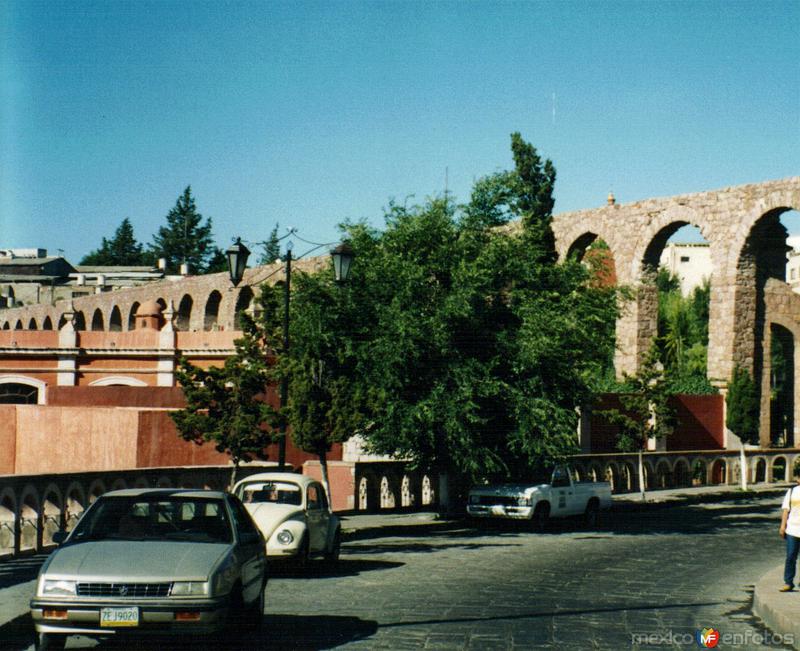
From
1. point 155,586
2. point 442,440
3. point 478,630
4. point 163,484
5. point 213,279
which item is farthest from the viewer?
point 213,279

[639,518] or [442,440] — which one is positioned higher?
[442,440]

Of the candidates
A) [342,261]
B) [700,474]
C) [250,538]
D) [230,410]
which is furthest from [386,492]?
[250,538]

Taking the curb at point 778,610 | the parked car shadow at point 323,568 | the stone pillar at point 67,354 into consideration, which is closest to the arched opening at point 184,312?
the stone pillar at point 67,354

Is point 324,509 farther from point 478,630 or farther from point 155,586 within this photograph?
point 155,586

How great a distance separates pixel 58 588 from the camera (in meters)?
8.48

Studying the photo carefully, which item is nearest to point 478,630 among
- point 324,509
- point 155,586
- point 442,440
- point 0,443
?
point 155,586

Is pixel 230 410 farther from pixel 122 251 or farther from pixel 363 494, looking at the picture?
pixel 122 251

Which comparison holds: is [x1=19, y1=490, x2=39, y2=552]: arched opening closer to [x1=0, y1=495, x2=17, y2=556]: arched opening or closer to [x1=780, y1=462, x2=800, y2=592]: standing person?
[x1=0, y1=495, x2=17, y2=556]: arched opening

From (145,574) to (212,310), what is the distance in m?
67.1

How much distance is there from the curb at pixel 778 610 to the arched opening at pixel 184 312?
66.8 m

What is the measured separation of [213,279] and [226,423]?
54.0 m

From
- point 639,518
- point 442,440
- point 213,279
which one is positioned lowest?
point 639,518

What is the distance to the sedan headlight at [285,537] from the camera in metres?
14.5

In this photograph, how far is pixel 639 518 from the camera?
26.5 m
